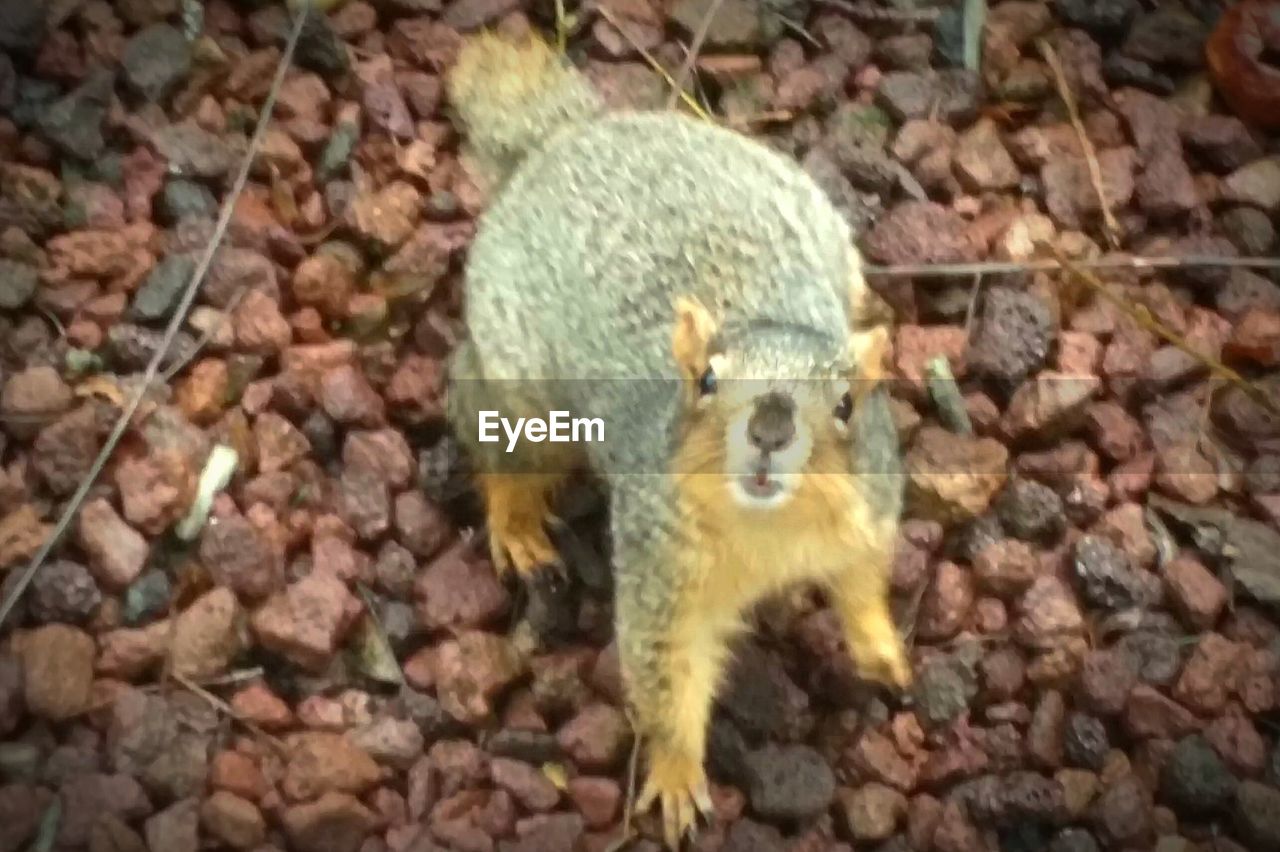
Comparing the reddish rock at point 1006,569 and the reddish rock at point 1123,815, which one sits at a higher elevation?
the reddish rock at point 1006,569

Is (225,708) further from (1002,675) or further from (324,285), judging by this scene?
(1002,675)

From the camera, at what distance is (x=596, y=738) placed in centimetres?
228

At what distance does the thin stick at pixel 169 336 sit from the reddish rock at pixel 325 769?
46 cm

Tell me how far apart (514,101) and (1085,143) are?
3.30ft

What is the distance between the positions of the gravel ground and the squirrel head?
483 mm

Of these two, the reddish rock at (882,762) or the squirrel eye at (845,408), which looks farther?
the reddish rock at (882,762)

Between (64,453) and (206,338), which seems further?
(206,338)

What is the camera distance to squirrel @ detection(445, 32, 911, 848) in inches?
78.4

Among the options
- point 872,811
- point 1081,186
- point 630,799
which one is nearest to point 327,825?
point 630,799

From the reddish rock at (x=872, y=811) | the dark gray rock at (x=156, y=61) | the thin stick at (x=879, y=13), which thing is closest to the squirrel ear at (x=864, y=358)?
the reddish rock at (x=872, y=811)

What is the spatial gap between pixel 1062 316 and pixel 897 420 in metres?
0.37

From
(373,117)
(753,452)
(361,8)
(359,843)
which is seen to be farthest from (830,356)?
(361,8)

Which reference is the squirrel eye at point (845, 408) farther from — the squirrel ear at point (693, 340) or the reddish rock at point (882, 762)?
the reddish rock at point (882, 762)

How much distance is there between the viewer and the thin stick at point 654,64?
113 inches
